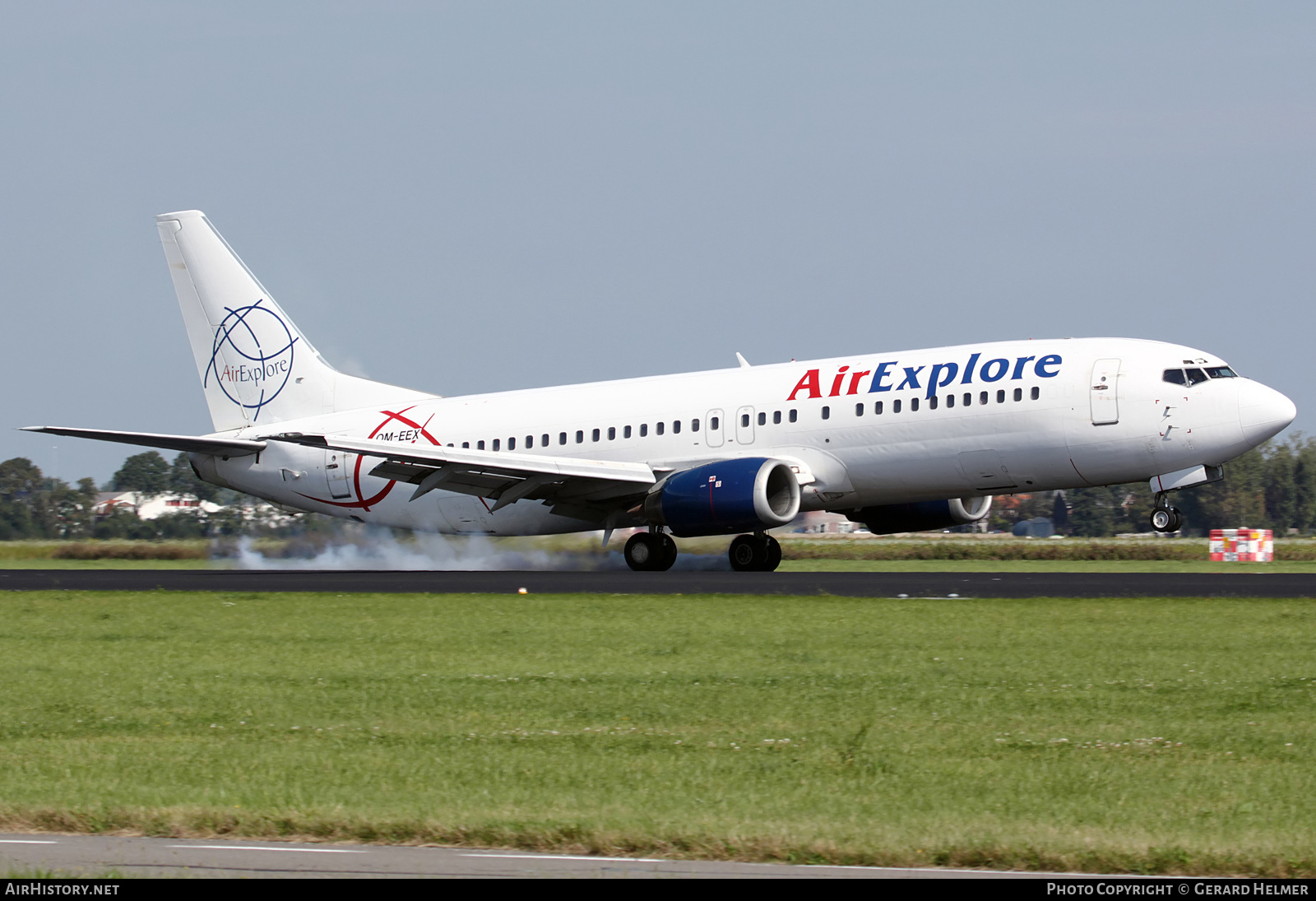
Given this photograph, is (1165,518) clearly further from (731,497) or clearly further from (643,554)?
(643,554)

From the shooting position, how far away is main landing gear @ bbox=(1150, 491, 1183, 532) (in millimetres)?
28938

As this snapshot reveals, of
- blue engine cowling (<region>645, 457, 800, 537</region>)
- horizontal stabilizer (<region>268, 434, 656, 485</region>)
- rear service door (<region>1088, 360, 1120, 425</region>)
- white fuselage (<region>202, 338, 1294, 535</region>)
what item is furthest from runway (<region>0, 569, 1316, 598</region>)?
rear service door (<region>1088, 360, 1120, 425</region>)

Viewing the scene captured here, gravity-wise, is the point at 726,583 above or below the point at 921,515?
below

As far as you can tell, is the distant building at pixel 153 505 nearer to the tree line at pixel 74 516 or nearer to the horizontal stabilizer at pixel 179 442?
the tree line at pixel 74 516

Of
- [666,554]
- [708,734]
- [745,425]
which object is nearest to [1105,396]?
[745,425]

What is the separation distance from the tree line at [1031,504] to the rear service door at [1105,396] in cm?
1631

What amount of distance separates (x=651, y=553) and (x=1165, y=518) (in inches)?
435

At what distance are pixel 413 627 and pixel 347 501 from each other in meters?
18.8

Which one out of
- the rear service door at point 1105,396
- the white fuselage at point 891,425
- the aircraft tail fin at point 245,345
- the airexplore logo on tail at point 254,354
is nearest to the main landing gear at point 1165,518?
the white fuselage at point 891,425

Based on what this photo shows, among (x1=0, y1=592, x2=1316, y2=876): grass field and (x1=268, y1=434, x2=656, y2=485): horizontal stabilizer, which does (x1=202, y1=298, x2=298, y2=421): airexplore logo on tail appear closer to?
(x1=268, y1=434, x2=656, y2=485): horizontal stabilizer

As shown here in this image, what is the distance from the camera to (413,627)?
20156 millimetres

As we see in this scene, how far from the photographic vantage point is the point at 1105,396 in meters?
29.4

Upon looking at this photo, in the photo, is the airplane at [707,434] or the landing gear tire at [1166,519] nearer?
the landing gear tire at [1166,519]

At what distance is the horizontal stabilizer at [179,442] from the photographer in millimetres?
32781
